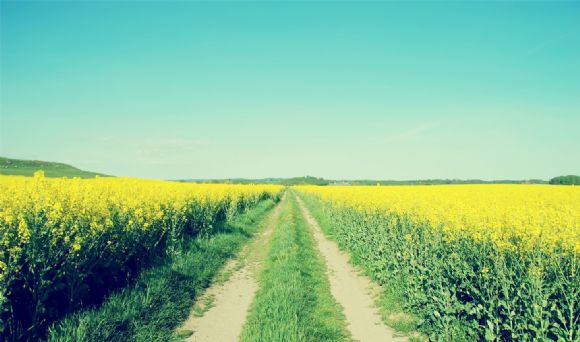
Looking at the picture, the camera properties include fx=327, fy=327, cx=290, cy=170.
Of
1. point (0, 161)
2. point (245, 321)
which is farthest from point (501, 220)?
point (0, 161)

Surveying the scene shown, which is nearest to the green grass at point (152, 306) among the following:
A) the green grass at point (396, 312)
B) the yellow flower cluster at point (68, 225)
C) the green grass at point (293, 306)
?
the yellow flower cluster at point (68, 225)

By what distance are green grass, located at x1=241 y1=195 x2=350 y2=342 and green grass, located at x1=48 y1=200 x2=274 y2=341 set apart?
5.14ft

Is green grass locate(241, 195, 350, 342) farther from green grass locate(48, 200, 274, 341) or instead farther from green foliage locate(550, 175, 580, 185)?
green foliage locate(550, 175, 580, 185)

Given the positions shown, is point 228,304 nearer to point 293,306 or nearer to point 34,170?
point 293,306

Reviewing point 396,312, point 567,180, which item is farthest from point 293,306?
point 567,180

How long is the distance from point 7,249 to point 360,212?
1213 cm

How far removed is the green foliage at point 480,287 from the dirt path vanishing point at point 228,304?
3.86 meters

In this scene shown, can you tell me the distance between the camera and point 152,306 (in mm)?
7098

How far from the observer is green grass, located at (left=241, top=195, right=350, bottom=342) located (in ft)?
20.5

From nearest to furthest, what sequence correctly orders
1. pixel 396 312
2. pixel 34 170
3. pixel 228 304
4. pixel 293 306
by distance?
pixel 293 306 → pixel 396 312 → pixel 228 304 → pixel 34 170

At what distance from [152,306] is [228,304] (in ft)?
6.03

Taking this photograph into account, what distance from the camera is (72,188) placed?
904cm

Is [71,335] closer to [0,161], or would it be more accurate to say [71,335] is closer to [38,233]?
[38,233]

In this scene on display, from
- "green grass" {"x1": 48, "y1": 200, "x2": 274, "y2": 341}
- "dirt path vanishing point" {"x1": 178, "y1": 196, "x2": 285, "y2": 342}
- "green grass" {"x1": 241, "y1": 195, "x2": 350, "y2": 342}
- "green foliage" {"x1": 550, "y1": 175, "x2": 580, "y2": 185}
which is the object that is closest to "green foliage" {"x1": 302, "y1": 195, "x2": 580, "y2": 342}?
"green grass" {"x1": 241, "y1": 195, "x2": 350, "y2": 342}
